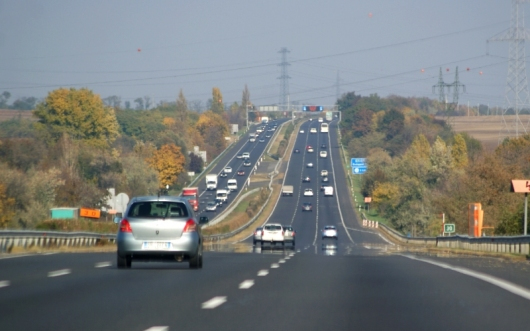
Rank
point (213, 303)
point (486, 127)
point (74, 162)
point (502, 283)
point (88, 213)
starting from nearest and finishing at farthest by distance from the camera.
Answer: point (213, 303)
point (502, 283)
point (88, 213)
point (74, 162)
point (486, 127)

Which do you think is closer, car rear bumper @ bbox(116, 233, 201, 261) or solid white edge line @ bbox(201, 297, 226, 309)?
solid white edge line @ bbox(201, 297, 226, 309)

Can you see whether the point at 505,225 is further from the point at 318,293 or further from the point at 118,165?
the point at 118,165

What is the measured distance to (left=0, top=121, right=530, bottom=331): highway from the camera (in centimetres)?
1023

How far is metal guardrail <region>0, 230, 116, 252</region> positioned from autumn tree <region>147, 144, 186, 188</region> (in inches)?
3982

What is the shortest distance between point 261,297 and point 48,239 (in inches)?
936

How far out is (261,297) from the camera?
1315cm

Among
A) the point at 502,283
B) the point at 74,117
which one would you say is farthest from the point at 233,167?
the point at 502,283

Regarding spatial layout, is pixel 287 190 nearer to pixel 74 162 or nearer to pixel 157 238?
pixel 74 162

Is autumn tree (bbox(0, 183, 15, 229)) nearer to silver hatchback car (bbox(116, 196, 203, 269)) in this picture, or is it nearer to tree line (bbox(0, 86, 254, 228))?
tree line (bbox(0, 86, 254, 228))

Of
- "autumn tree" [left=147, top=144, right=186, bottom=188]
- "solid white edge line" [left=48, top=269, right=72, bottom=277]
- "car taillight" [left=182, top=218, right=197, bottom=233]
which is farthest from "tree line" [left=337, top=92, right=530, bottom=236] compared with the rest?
"autumn tree" [left=147, top=144, right=186, bottom=188]

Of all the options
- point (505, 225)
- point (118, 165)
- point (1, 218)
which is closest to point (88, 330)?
point (505, 225)

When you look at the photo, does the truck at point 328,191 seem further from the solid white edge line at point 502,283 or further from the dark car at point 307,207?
the solid white edge line at point 502,283

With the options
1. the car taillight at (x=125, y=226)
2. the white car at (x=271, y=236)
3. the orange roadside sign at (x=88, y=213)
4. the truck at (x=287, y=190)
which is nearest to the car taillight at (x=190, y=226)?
the car taillight at (x=125, y=226)

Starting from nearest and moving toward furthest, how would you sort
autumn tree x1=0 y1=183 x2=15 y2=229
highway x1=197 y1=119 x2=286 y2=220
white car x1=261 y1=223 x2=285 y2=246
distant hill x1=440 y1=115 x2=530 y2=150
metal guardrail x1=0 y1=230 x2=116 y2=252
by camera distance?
metal guardrail x1=0 y1=230 x2=116 y2=252, white car x1=261 y1=223 x2=285 y2=246, autumn tree x1=0 y1=183 x2=15 y2=229, highway x1=197 y1=119 x2=286 y2=220, distant hill x1=440 y1=115 x2=530 y2=150
